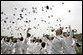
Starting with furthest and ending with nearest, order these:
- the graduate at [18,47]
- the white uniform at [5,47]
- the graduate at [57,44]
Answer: the white uniform at [5,47] → the graduate at [18,47] → the graduate at [57,44]

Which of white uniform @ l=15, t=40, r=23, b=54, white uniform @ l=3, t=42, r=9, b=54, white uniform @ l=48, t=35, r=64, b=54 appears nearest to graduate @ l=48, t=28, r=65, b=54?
white uniform @ l=48, t=35, r=64, b=54

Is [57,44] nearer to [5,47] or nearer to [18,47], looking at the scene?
[18,47]

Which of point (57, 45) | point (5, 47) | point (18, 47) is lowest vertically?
point (5, 47)

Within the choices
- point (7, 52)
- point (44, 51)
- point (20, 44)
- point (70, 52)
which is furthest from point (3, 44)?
point (70, 52)

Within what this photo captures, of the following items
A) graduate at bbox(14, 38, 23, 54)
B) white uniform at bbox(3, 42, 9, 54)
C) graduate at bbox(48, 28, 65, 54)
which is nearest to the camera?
graduate at bbox(48, 28, 65, 54)

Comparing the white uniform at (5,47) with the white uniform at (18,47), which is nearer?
the white uniform at (18,47)

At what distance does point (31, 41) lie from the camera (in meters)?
18.1

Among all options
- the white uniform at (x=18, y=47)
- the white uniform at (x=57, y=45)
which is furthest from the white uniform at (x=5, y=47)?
the white uniform at (x=57, y=45)

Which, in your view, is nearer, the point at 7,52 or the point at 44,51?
the point at 44,51

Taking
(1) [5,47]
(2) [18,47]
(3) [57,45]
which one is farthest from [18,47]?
(3) [57,45]

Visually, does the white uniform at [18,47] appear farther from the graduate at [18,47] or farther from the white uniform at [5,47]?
the white uniform at [5,47]

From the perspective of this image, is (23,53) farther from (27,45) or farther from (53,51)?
(53,51)

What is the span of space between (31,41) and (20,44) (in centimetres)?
293

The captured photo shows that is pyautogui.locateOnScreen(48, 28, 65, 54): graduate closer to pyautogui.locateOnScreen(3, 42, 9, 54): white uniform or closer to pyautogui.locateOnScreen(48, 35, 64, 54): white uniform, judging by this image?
pyautogui.locateOnScreen(48, 35, 64, 54): white uniform
